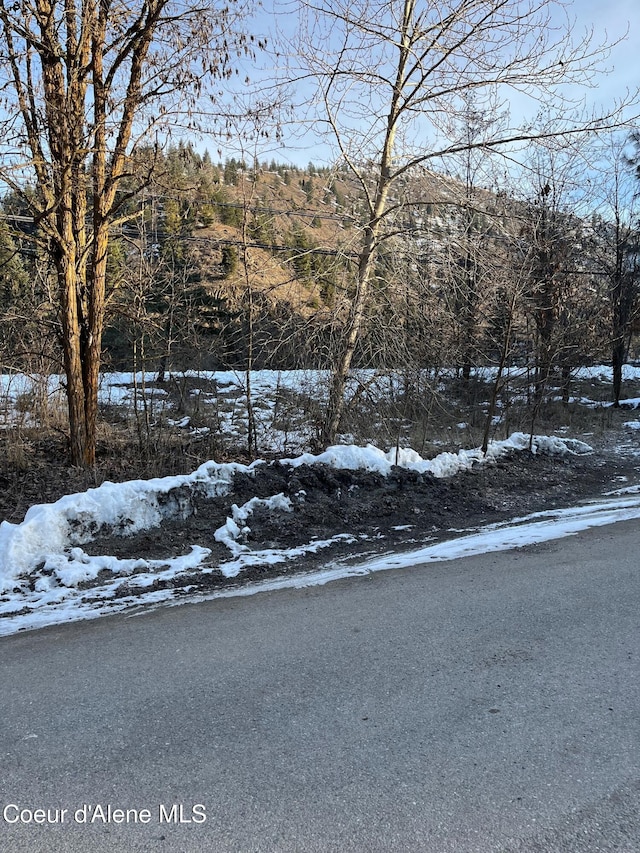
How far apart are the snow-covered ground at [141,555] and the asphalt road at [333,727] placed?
47 cm

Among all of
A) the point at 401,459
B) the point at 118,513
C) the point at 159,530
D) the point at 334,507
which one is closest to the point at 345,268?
the point at 401,459

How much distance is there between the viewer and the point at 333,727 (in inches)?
112

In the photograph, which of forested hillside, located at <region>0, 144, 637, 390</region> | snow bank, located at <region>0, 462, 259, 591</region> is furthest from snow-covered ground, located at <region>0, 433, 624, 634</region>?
forested hillside, located at <region>0, 144, 637, 390</region>

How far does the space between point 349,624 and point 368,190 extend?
283 inches

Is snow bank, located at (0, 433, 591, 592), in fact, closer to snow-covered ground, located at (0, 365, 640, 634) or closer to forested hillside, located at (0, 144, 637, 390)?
snow-covered ground, located at (0, 365, 640, 634)

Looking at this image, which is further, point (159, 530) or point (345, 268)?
point (345, 268)

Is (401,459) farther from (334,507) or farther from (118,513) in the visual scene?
(118,513)

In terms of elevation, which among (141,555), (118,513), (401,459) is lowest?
(141,555)

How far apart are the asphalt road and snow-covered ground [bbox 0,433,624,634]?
466 mm

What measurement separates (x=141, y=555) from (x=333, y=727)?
3234 mm

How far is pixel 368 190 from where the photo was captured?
29.9 ft

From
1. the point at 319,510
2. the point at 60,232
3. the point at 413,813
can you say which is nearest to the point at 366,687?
the point at 413,813

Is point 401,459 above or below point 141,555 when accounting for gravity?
above

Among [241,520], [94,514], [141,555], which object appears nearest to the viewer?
[141,555]
